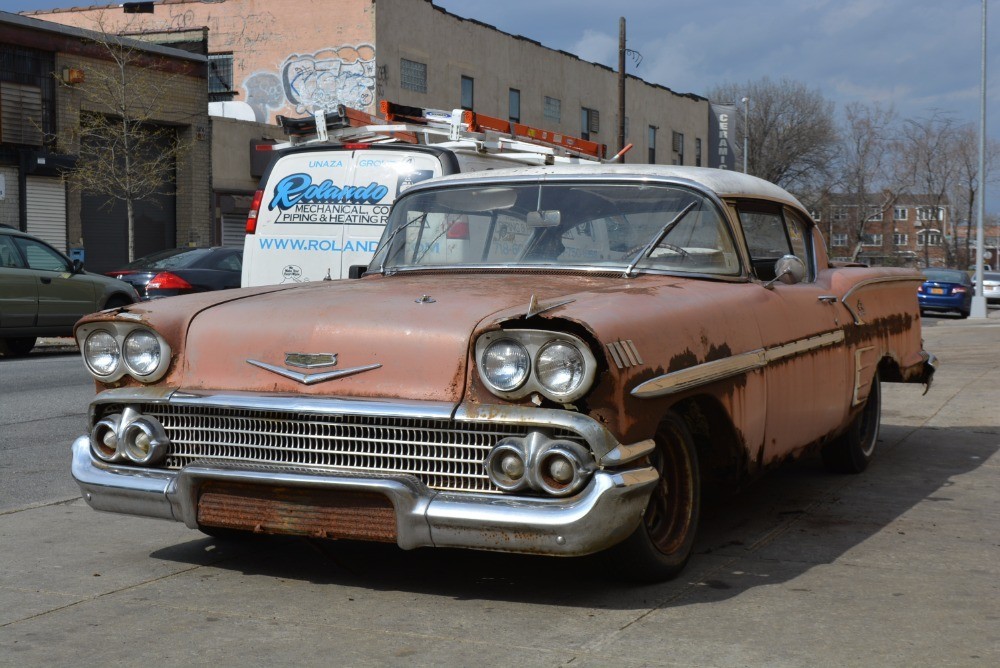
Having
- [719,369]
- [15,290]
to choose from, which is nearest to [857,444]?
[719,369]

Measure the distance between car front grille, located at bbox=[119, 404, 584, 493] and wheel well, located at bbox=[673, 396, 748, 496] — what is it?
1.01m

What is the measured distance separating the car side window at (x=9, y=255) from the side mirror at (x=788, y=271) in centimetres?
1226

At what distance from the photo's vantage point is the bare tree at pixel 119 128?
2680 cm

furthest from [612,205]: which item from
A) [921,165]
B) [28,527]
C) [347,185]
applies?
[921,165]

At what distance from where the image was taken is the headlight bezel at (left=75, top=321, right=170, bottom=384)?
4.55 m

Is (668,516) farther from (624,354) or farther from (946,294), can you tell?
(946,294)

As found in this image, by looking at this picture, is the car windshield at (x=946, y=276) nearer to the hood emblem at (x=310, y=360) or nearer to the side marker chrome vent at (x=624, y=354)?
the side marker chrome vent at (x=624, y=354)

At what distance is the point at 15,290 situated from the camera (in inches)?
602

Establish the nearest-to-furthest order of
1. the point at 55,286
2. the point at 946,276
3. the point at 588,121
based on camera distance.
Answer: the point at 55,286 < the point at 946,276 < the point at 588,121

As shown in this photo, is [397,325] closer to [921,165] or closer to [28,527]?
[28,527]

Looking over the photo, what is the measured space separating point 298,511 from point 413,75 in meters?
32.7

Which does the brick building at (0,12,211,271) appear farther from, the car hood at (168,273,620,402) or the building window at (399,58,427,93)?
the car hood at (168,273,620,402)

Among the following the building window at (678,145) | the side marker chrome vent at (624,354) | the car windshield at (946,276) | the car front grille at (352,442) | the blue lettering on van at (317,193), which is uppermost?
the building window at (678,145)

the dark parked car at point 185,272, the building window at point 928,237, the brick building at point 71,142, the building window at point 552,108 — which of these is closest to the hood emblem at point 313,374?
the dark parked car at point 185,272
